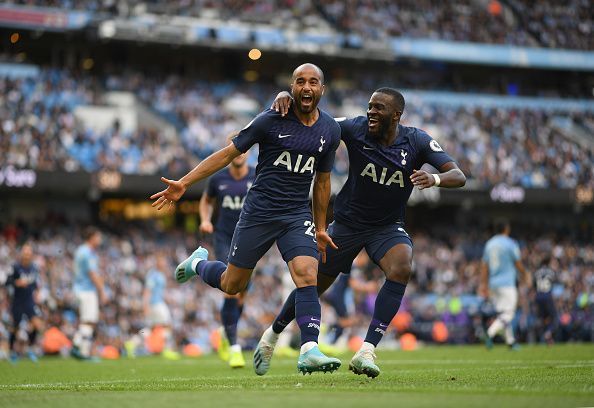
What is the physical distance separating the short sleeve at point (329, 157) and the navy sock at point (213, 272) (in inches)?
54.9

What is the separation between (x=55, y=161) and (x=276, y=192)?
67.4 ft

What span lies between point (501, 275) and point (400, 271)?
961 centimetres

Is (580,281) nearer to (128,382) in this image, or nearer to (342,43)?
(342,43)

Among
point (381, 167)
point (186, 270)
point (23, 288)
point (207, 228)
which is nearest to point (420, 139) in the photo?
point (381, 167)

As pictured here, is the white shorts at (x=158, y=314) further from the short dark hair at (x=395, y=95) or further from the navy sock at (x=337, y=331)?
the short dark hair at (x=395, y=95)

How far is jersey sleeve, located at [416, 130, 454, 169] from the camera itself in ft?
31.8

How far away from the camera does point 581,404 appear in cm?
673

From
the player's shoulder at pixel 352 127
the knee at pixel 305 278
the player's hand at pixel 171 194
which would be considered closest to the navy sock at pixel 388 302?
the knee at pixel 305 278

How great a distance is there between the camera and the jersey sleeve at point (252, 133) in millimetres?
8961

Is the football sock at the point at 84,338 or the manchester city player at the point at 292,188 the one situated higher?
the manchester city player at the point at 292,188

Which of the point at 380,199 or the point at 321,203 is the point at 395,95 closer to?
the point at 380,199

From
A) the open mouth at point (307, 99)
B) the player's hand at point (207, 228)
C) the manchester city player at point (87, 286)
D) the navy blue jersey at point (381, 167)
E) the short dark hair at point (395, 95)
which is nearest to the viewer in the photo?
the open mouth at point (307, 99)

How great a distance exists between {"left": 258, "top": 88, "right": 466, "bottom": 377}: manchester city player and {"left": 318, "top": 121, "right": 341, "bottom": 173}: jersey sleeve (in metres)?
0.46

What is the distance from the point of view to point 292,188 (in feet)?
30.3
